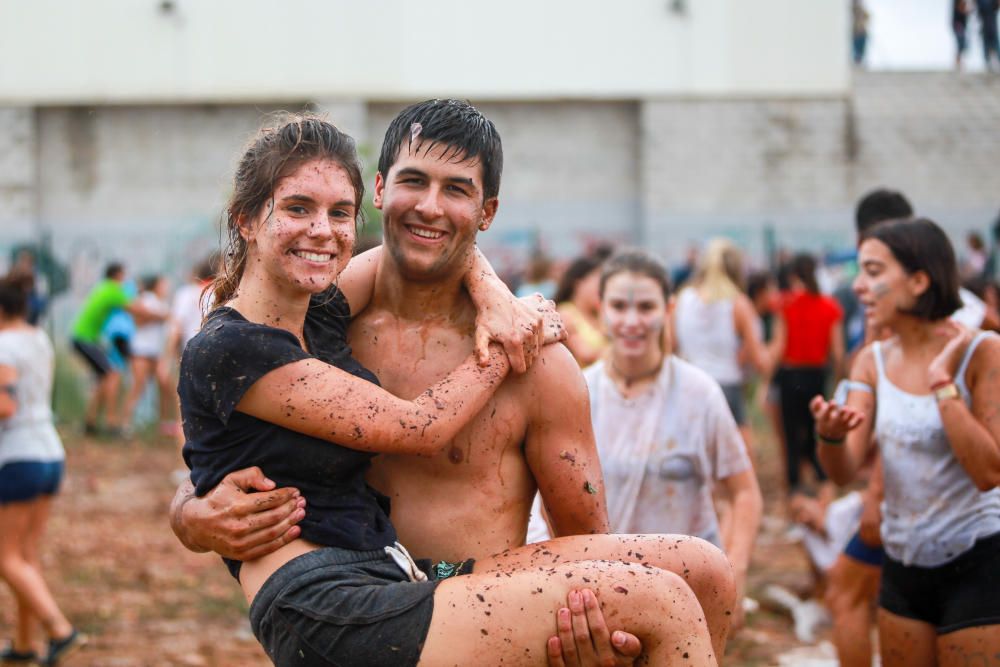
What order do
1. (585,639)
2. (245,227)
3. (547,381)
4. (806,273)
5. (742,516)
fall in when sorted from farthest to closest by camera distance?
(806,273), (742,516), (547,381), (245,227), (585,639)

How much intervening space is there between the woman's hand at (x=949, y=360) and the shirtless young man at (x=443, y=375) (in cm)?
154

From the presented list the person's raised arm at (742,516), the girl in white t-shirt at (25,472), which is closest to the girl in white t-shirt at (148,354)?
the girl in white t-shirt at (25,472)

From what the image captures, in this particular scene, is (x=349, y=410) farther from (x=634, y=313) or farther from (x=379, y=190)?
(x=634, y=313)

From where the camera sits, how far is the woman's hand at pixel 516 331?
295cm

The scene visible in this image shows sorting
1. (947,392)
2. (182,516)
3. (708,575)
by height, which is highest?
(947,392)

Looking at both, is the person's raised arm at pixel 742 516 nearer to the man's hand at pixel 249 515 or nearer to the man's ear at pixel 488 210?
the man's ear at pixel 488 210

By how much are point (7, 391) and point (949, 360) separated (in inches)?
204

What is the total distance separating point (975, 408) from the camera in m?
3.99

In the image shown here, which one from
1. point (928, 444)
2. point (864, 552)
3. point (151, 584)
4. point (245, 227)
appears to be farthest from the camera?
point (151, 584)

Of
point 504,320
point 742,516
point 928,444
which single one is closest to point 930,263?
point 928,444

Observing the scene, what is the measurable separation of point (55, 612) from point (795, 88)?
14.2 meters

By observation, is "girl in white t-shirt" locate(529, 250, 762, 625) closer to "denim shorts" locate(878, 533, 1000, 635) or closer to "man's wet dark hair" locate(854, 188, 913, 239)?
"denim shorts" locate(878, 533, 1000, 635)

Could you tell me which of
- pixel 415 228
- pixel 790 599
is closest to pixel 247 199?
pixel 415 228

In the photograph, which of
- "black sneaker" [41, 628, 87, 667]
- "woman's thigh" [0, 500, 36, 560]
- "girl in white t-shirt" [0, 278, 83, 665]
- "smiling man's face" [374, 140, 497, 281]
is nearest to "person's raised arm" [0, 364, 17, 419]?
"girl in white t-shirt" [0, 278, 83, 665]
